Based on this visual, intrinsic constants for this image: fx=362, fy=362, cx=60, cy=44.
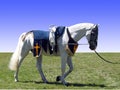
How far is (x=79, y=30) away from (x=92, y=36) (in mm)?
562

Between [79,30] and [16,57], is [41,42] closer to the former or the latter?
[16,57]

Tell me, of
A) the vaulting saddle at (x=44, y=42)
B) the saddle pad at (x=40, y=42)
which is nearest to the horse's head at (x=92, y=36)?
the vaulting saddle at (x=44, y=42)

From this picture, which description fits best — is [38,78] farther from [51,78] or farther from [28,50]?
[28,50]

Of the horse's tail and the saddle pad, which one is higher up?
the saddle pad

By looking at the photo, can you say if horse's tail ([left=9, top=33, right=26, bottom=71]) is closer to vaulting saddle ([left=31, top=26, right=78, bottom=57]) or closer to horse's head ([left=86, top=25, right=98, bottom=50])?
vaulting saddle ([left=31, top=26, right=78, bottom=57])

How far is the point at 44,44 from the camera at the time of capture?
Result: 14.7m

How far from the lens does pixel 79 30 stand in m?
14.1

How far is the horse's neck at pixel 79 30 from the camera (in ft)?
46.3

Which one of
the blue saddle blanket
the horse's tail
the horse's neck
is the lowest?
the horse's tail

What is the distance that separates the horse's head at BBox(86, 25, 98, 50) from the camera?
14.0m

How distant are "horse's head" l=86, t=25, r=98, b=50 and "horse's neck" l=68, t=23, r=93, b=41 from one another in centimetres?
16

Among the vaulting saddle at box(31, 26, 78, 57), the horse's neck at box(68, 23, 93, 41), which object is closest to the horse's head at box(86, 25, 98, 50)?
the horse's neck at box(68, 23, 93, 41)

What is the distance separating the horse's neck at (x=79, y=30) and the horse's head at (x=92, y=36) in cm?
16

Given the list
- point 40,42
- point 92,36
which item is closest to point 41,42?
point 40,42
